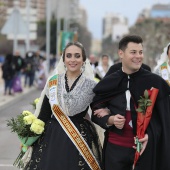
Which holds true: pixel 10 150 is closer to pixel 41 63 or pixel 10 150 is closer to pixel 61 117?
pixel 61 117

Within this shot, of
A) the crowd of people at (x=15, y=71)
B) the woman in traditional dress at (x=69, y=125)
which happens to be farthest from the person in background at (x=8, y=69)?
the woman in traditional dress at (x=69, y=125)

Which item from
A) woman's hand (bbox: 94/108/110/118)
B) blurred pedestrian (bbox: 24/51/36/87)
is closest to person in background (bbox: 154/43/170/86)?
woman's hand (bbox: 94/108/110/118)

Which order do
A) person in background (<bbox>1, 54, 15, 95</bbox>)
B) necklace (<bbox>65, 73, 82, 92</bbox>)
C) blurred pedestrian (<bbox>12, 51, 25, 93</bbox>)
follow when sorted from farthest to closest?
blurred pedestrian (<bbox>12, 51, 25, 93</bbox>), person in background (<bbox>1, 54, 15, 95</bbox>), necklace (<bbox>65, 73, 82, 92</bbox>)

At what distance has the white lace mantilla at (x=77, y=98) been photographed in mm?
4602

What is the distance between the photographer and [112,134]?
421 cm

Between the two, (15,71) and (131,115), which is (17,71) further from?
(131,115)

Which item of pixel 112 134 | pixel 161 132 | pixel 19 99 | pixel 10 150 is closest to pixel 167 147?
pixel 161 132

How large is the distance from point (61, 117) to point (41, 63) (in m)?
21.0

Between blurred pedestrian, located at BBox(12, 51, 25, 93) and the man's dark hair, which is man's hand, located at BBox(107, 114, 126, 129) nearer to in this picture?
the man's dark hair

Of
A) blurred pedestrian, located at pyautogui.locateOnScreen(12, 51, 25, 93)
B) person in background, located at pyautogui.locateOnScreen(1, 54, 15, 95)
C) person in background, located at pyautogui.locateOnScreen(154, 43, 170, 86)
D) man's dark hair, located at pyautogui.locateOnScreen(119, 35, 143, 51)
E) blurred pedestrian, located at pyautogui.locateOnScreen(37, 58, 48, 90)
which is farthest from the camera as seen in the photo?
blurred pedestrian, located at pyautogui.locateOnScreen(37, 58, 48, 90)

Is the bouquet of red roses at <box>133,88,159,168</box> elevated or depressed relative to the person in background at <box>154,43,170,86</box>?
elevated

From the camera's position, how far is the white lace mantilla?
4.60 metres

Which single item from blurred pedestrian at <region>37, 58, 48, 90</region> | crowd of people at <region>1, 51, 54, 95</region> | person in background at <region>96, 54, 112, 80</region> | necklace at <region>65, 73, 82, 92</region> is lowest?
blurred pedestrian at <region>37, 58, 48, 90</region>

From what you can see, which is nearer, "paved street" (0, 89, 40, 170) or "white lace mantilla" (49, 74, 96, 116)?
"white lace mantilla" (49, 74, 96, 116)
